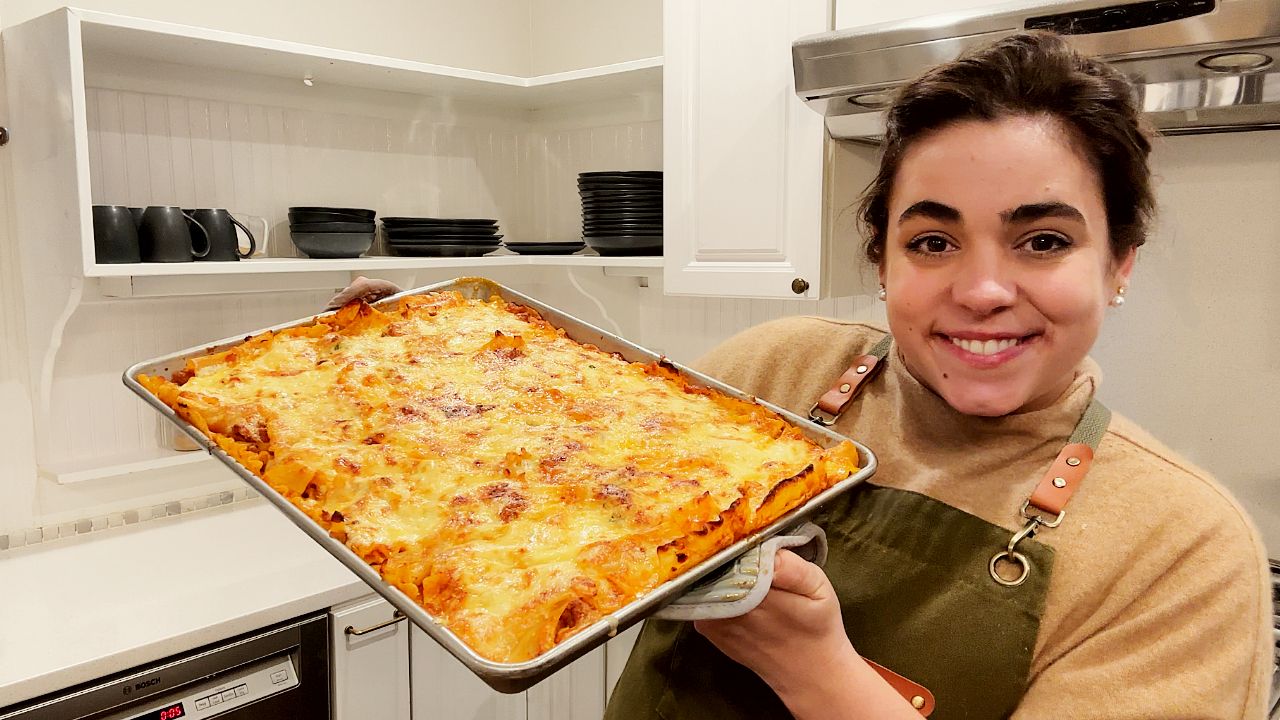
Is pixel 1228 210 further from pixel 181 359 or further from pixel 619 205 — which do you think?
pixel 181 359

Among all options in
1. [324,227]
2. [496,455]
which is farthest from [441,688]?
[496,455]

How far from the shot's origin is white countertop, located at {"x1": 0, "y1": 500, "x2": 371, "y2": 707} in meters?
1.68

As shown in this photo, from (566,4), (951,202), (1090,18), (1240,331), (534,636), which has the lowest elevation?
(534,636)

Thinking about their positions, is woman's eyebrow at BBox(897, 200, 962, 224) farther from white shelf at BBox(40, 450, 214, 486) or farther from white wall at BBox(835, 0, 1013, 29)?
white shelf at BBox(40, 450, 214, 486)

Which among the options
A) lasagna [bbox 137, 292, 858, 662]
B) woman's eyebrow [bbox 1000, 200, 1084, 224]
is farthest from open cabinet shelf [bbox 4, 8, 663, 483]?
woman's eyebrow [bbox 1000, 200, 1084, 224]

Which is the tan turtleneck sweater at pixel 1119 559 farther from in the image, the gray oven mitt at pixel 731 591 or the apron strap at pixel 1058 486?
the gray oven mitt at pixel 731 591

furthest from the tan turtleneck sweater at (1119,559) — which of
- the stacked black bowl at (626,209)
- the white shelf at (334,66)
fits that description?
the white shelf at (334,66)

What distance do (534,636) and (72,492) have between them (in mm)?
2135

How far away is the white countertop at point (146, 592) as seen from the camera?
1.68 meters

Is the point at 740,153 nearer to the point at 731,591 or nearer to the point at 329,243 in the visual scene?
the point at 329,243

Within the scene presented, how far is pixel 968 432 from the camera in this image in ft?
3.94

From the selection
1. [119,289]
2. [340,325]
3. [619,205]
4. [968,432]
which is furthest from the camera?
[619,205]

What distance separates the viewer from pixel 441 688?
2332 mm

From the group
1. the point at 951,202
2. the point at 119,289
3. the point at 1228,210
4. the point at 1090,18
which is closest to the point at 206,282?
the point at 119,289
